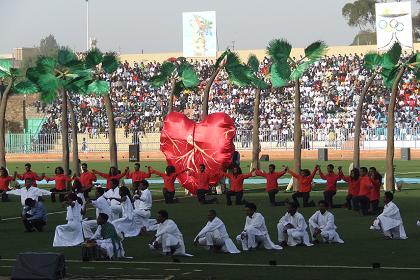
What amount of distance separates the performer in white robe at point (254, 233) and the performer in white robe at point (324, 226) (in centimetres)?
127

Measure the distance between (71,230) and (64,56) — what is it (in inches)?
789

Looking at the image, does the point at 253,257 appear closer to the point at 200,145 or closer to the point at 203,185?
the point at 203,185

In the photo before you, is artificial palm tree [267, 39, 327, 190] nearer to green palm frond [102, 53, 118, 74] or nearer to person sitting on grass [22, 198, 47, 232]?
green palm frond [102, 53, 118, 74]

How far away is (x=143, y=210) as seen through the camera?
2983cm

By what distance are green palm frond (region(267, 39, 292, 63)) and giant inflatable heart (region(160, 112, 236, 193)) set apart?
13.8 feet

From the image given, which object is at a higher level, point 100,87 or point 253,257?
point 100,87

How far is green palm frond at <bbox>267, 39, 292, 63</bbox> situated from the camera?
4550cm

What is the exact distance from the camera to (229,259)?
2420 cm

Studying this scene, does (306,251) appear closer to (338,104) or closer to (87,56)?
(87,56)

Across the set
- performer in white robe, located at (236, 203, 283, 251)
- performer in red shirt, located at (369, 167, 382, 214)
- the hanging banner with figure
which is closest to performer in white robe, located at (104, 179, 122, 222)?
performer in white robe, located at (236, 203, 283, 251)

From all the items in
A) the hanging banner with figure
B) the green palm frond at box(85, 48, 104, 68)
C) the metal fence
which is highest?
the hanging banner with figure

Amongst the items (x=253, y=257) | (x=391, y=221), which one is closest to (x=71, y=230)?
(x=253, y=257)

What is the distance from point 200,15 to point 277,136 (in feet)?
62.1

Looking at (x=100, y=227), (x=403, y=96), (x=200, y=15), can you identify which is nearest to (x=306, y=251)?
(x=100, y=227)
